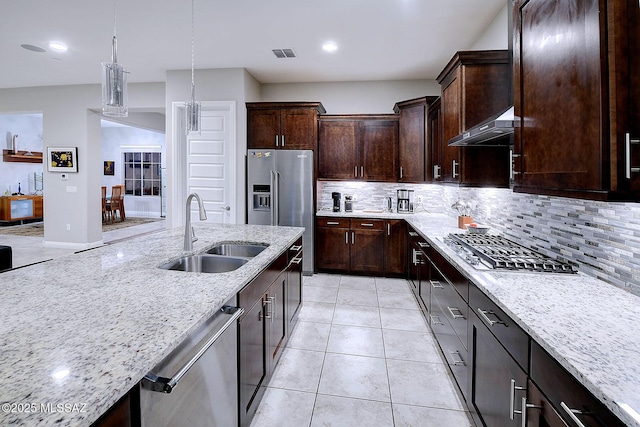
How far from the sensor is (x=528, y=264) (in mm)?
1792

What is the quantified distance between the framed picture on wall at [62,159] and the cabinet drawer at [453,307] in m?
6.76

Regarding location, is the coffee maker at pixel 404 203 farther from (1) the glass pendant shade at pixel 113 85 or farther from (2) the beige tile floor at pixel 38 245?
(2) the beige tile floor at pixel 38 245

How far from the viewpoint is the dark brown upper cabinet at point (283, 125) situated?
4.76m

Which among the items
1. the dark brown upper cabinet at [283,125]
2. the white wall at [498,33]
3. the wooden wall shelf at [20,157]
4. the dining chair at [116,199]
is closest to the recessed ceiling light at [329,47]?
the dark brown upper cabinet at [283,125]

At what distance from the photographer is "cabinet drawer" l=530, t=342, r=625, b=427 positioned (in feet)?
2.64

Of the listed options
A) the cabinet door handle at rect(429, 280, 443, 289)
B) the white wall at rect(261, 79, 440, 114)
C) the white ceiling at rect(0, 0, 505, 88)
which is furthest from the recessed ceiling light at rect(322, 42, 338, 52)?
the cabinet door handle at rect(429, 280, 443, 289)

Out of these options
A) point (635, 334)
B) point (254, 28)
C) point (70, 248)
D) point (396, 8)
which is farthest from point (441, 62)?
point (70, 248)

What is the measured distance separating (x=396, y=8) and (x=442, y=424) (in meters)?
3.44

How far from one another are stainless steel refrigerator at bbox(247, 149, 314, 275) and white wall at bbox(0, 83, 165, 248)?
12.0ft

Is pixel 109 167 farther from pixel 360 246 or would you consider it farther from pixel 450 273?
pixel 450 273

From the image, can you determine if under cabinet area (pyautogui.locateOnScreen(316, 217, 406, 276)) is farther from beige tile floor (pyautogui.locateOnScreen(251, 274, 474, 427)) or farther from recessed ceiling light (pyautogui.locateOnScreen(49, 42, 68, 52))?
recessed ceiling light (pyautogui.locateOnScreen(49, 42, 68, 52))

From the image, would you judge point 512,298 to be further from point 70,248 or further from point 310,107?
point 70,248

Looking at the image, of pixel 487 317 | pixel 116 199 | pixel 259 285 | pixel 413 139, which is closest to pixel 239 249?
pixel 259 285

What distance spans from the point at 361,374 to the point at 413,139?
3.29 m
